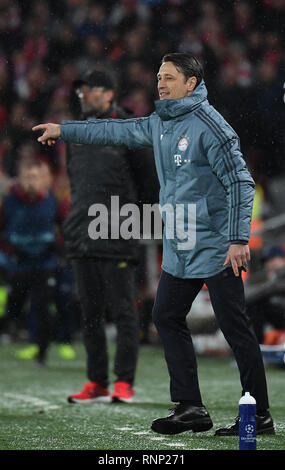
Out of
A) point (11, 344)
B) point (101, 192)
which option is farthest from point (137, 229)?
point (11, 344)

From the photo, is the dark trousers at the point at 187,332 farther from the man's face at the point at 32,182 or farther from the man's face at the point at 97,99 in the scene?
the man's face at the point at 32,182

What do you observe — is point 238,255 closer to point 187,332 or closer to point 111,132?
point 187,332

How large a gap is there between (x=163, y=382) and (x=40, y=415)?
1.96 meters

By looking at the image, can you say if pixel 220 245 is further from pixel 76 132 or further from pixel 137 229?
pixel 137 229

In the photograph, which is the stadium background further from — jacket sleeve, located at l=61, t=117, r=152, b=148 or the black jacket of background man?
jacket sleeve, located at l=61, t=117, r=152, b=148

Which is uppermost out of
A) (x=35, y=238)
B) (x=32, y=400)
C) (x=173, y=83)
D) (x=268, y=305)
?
(x=173, y=83)

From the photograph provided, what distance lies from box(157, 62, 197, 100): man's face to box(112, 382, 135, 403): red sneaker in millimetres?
2080

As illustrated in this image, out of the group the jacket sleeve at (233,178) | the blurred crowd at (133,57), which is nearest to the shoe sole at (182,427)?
the jacket sleeve at (233,178)

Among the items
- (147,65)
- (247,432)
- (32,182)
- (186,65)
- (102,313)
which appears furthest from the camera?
(147,65)

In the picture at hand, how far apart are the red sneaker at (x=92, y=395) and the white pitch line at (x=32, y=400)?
0.16 metres

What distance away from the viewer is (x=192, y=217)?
4.30m

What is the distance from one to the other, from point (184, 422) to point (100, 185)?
1.88 meters

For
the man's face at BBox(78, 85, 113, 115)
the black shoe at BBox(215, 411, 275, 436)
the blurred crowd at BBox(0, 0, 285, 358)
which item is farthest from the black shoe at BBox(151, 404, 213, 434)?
the blurred crowd at BBox(0, 0, 285, 358)

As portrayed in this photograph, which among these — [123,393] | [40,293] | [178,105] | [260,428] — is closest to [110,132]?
[178,105]
